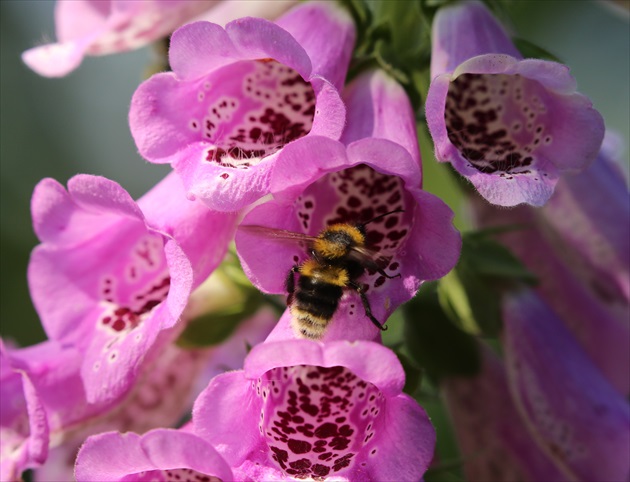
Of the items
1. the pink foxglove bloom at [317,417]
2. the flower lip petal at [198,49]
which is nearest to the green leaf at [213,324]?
the pink foxglove bloom at [317,417]

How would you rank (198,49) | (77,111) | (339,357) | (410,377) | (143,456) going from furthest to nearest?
1. (77,111)
2. (410,377)
3. (198,49)
4. (143,456)
5. (339,357)

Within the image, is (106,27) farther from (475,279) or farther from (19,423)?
(475,279)

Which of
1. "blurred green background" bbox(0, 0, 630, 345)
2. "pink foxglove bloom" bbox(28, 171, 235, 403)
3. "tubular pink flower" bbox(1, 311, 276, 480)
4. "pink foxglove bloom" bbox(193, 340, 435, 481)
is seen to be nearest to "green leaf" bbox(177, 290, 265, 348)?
"tubular pink flower" bbox(1, 311, 276, 480)

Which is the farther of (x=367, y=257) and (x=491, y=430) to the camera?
(x=491, y=430)

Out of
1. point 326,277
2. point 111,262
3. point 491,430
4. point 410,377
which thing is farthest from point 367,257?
point 491,430

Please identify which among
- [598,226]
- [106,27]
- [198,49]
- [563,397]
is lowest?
[563,397]

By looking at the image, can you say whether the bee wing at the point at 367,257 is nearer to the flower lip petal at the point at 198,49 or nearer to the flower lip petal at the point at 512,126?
the flower lip petal at the point at 512,126
